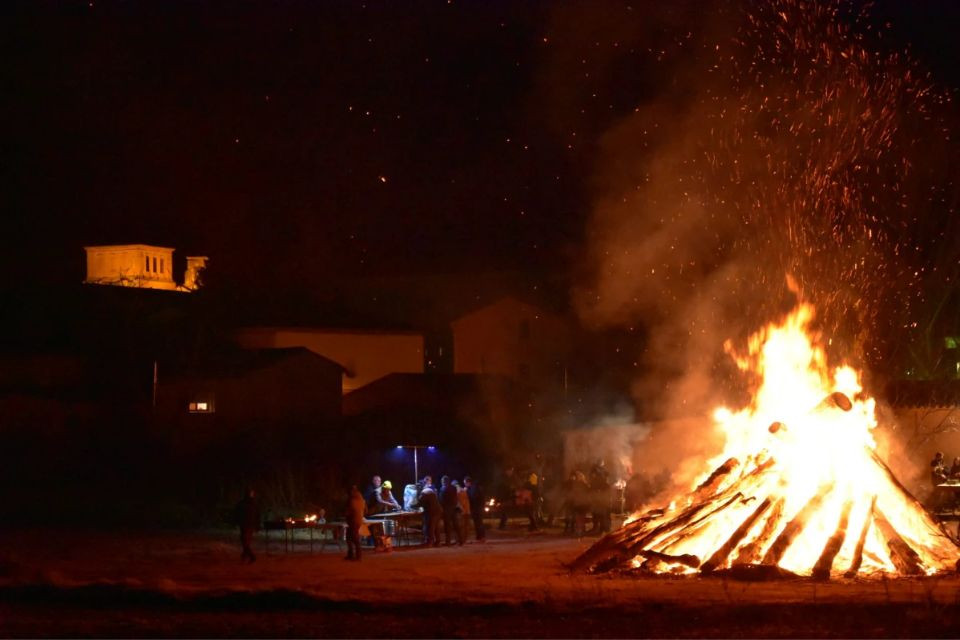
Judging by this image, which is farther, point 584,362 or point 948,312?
point 584,362

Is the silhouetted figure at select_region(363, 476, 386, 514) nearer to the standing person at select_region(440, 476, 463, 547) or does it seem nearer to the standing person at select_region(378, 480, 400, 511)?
the standing person at select_region(378, 480, 400, 511)

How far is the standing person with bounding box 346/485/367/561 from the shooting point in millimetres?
20125

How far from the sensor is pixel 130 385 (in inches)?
1567

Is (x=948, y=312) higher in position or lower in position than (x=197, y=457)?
higher

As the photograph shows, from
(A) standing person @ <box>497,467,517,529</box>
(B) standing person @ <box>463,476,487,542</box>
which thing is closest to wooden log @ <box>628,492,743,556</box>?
(B) standing person @ <box>463,476,487,542</box>

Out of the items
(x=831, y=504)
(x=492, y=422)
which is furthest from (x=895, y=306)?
(x=831, y=504)

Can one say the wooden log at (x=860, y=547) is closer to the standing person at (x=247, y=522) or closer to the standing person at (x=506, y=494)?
the standing person at (x=247, y=522)

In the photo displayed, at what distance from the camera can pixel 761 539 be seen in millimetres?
16469

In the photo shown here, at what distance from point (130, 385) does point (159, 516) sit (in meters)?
12.1

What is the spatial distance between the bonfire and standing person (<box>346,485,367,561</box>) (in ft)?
14.7

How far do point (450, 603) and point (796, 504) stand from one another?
629cm

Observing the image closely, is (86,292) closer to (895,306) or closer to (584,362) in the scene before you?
(584,362)

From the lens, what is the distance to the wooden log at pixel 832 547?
15.6 metres

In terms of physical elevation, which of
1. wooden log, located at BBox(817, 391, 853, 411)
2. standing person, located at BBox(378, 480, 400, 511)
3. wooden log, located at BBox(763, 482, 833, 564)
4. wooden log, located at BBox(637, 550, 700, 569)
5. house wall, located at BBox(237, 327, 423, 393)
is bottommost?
wooden log, located at BBox(637, 550, 700, 569)
